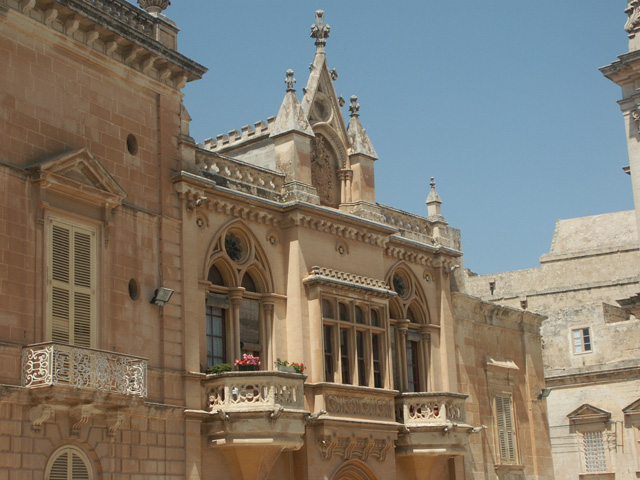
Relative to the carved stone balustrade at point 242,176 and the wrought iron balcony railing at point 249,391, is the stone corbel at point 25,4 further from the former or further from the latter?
the wrought iron balcony railing at point 249,391

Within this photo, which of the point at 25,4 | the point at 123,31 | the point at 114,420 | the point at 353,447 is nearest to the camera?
the point at 114,420

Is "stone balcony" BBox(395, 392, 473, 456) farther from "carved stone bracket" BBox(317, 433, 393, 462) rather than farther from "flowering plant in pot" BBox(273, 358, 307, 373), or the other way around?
"flowering plant in pot" BBox(273, 358, 307, 373)

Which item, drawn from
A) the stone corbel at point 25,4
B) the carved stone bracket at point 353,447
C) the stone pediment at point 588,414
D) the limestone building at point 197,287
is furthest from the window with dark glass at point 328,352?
the stone pediment at point 588,414

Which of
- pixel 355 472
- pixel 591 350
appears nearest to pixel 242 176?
pixel 355 472

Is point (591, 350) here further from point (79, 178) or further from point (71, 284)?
point (71, 284)

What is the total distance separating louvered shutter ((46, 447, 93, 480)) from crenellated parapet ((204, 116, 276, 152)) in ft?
36.2

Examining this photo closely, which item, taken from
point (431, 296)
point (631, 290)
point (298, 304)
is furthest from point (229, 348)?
point (631, 290)

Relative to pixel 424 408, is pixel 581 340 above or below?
above

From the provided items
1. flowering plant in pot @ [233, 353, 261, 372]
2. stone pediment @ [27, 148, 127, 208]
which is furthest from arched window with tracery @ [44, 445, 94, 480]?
Result: stone pediment @ [27, 148, 127, 208]

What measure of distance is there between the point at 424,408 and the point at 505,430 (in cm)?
578

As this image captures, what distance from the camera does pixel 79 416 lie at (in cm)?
1828

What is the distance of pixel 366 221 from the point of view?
2695 cm

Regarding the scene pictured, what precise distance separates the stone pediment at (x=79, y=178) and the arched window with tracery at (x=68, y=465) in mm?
4684

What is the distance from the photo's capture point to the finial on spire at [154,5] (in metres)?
23.1
